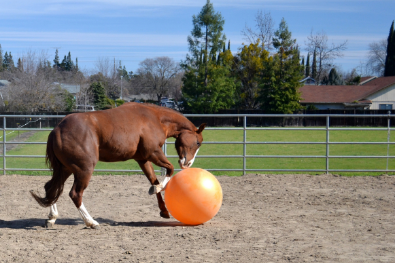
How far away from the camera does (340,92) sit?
4212 centimetres

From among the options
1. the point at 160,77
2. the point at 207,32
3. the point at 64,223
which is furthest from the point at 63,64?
the point at 64,223

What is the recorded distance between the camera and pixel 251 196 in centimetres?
729

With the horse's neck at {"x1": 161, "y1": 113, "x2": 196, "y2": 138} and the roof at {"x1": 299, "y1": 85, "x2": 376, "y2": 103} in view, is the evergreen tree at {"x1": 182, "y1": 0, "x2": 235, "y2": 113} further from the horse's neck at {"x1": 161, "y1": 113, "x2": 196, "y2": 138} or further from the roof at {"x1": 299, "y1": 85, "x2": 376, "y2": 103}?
the horse's neck at {"x1": 161, "y1": 113, "x2": 196, "y2": 138}

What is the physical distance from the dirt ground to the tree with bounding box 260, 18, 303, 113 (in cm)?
2794

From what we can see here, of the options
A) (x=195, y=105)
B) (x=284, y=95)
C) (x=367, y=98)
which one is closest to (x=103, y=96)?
(x=195, y=105)

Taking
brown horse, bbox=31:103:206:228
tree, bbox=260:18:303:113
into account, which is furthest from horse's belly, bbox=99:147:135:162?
tree, bbox=260:18:303:113

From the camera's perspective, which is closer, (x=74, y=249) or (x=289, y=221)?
(x=74, y=249)

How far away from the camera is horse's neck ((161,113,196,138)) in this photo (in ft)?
18.5

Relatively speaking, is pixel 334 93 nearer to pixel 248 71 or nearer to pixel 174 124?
pixel 248 71

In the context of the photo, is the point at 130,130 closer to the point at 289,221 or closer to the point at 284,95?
the point at 289,221

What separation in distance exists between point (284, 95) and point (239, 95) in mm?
6060

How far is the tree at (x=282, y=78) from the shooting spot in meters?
35.8

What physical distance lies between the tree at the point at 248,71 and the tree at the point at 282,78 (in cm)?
328

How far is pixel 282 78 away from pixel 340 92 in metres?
8.91
